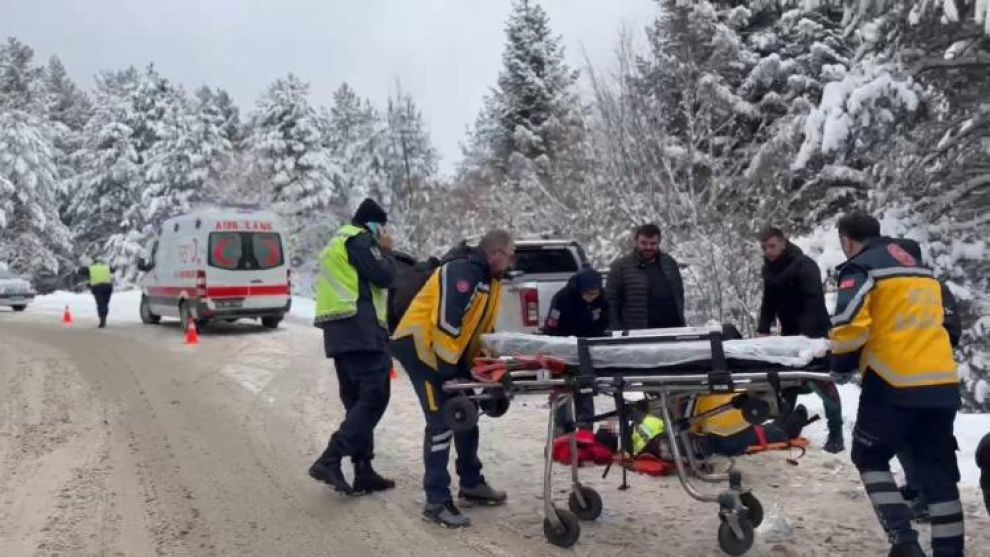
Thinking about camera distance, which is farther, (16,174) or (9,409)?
(16,174)

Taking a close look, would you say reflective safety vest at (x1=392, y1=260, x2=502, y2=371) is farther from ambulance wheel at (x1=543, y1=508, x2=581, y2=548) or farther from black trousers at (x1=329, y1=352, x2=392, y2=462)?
ambulance wheel at (x1=543, y1=508, x2=581, y2=548)

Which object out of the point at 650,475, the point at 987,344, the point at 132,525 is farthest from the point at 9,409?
the point at 987,344

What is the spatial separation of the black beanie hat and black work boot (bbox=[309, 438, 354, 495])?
1592mm

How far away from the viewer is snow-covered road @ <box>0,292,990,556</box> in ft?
16.5

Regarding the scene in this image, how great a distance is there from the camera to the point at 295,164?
1810 inches

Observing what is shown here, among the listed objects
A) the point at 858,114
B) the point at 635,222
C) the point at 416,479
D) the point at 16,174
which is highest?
the point at 16,174

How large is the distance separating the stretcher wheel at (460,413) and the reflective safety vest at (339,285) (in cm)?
130

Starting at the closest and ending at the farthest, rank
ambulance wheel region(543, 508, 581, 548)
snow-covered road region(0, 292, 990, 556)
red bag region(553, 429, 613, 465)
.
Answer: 1. ambulance wheel region(543, 508, 581, 548)
2. snow-covered road region(0, 292, 990, 556)
3. red bag region(553, 429, 613, 465)

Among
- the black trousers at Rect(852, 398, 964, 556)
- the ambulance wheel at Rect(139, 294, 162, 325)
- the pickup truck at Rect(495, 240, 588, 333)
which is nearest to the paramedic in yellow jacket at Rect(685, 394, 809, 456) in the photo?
the black trousers at Rect(852, 398, 964, 556)

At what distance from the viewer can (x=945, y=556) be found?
4.20 meters

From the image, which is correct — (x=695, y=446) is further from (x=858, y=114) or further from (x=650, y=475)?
(x=858, y=114)

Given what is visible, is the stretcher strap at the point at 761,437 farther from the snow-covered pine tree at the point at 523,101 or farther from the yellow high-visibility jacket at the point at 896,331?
the snow-covered pine tree at the point at 523,101

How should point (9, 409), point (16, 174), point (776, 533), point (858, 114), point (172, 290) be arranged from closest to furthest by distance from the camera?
point (776, 533) < point (9, 409) < point (858, 114) < point (172, 290) < point (16, 174)

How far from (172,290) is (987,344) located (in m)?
14.9
